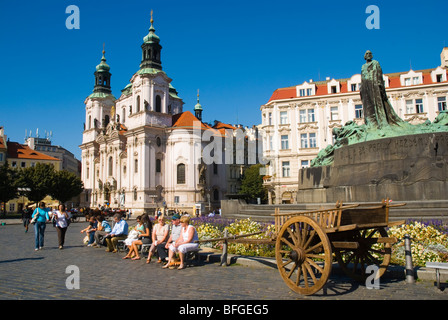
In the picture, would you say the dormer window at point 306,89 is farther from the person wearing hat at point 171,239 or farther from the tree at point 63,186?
the tree at point 63,186

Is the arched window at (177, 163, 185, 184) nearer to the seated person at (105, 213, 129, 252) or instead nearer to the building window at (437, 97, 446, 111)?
the building window at (437, 97, 446, 111)

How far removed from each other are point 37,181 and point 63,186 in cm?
503

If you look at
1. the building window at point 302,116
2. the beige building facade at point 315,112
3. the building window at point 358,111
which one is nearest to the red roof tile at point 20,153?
the beige building facade at point 315,112

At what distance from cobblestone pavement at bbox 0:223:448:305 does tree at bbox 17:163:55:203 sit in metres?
51.5

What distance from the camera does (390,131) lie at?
14172 millimetres

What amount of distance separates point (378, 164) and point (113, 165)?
5795cm

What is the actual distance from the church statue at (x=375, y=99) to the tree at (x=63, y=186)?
54.8m

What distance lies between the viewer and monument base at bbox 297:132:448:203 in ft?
39.9

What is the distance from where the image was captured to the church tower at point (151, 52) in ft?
203

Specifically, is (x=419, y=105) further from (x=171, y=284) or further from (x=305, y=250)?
(x=171, y=284)

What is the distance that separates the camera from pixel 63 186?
6181 cm
